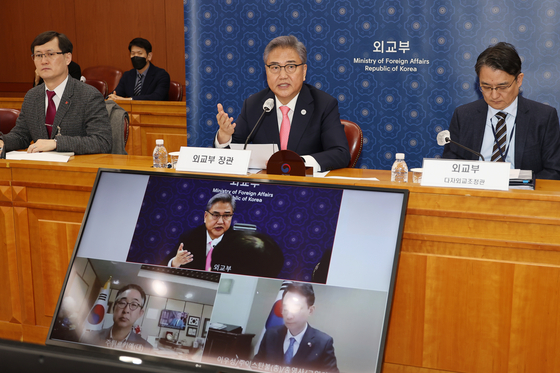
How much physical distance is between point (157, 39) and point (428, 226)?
677cm

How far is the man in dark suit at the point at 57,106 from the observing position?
8.46 ft

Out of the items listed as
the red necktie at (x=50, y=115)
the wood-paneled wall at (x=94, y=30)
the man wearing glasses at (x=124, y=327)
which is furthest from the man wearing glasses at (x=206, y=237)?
the wood-paneled wall at (x=94, y=30)

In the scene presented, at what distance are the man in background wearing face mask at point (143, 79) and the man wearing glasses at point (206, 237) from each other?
14.5 feet

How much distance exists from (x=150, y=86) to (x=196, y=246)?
15.2 feet

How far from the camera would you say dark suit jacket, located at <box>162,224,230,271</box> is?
1.37m

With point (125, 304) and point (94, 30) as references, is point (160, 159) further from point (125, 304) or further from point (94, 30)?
point (94, 30)

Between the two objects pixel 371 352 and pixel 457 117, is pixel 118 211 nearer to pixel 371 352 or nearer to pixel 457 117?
pixel 371 352

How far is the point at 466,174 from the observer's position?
5.04 ft

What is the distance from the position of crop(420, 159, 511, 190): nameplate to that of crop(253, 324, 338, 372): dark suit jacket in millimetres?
649

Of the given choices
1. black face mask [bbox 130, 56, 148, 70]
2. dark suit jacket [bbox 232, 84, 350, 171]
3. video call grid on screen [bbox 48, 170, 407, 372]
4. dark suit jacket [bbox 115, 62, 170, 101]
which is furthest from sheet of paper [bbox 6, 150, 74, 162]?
black face mask [bbox 130, 56, 148, 70]

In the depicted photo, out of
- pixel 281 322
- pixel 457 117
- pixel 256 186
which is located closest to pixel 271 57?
pixel 457 117

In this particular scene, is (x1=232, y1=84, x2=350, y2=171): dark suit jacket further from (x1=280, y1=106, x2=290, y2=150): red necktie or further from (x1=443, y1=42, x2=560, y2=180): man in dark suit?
(x1=443, y1=42, x2=560, y2=180): man in dark suit

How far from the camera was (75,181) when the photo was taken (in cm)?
189

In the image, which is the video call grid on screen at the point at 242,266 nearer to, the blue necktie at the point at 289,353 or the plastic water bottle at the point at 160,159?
the blue necktie at the point at 289,353
